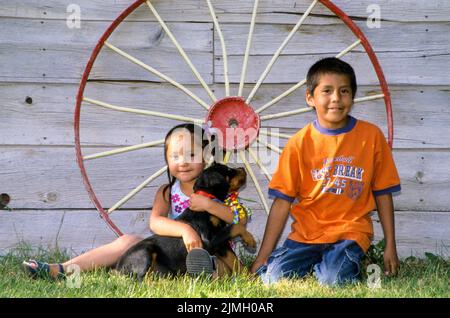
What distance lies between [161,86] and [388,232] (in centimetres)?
131

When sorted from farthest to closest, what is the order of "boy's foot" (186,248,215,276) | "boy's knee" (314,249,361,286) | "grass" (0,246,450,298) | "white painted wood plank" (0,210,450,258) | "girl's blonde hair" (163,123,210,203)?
1. "white painted wood plank" (0,210,450,258)
2. "girl's blonde hair" (163,123,210,203)
3. "boy's knee" (314,249,361,286)
4. "boy's foot" (186,248,215,276)
5. "grass" (0,246,450,298)

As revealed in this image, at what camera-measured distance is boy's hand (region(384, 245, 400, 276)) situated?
3005 millimetres

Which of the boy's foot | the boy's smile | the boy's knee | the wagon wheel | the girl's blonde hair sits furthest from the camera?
the wagon wheel

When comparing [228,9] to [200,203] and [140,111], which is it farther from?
[200,203]

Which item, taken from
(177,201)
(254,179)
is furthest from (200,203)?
(254,179)

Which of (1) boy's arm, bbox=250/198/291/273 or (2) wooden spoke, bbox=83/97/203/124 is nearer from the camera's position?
(1) boy's arm, bbox=250/198/291/273

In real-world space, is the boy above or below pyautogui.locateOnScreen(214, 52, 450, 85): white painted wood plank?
below

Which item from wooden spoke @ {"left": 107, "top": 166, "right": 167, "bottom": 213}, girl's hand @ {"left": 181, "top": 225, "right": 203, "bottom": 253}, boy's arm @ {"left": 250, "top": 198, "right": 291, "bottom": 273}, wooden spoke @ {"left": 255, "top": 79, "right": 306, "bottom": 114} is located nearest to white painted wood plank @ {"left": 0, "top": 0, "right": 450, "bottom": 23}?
wooden spoke @ {"left": 255, "top": 79, "right": 306, "bottom": 114}

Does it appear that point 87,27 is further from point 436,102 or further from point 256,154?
point 436,102

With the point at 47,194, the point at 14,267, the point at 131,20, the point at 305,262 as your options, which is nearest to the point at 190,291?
the point at 305,262

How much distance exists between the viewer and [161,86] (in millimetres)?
3494

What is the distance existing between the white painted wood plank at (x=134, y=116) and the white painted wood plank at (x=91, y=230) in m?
0.36

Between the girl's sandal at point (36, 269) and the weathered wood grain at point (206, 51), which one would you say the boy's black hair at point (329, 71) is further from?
the girl's sandal at point (36, 269)

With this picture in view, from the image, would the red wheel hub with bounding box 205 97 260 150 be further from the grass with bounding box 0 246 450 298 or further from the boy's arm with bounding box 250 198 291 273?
the grass with bounding box 0 246 450 298
